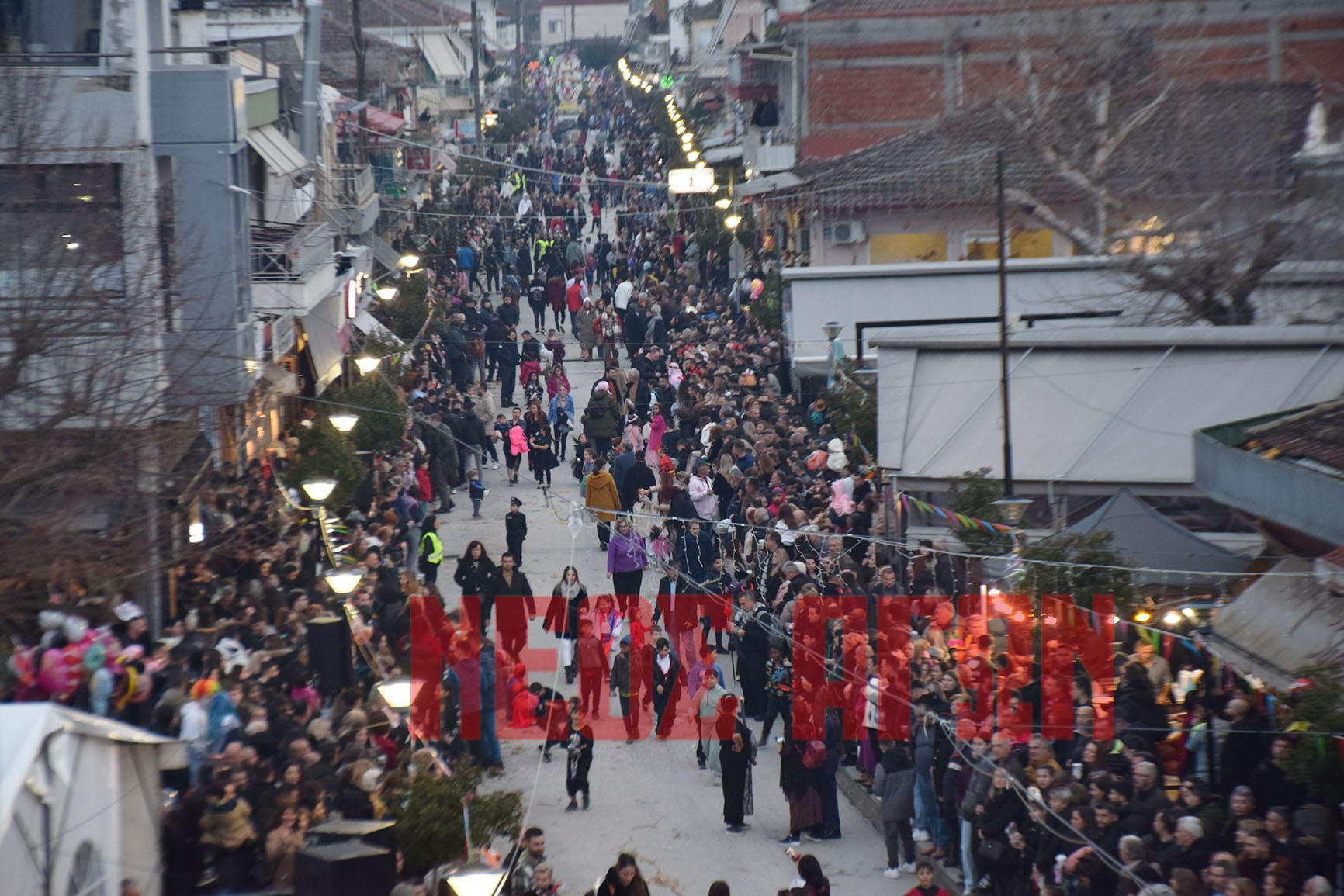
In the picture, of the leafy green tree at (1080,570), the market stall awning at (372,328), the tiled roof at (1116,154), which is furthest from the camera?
the market stall awning at (372,328)

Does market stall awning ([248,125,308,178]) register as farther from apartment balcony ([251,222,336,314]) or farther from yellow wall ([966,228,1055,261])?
yellow wall ([966,228,1055,261])

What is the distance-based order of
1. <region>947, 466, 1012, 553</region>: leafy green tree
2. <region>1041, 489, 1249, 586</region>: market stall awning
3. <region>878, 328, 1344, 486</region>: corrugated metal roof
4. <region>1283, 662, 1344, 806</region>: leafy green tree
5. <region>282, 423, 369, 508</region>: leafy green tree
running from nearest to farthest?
<region>1283, 662, 1344, 806</region>: leafy green tree
<region>1041, 489, 1249, 586</region>: market stall awning
<region>947, 466, 1012, 553</region>: leafy green tree
<region>878, 328, 1344, 486</region>: corrugated metal roof
<region>282, 423, 369, 508</region>: leafy green tree

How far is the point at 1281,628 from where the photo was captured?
36.9 feet

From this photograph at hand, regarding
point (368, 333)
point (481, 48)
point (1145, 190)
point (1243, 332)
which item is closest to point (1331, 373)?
point (1243, 332)

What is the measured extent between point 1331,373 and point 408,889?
39.7 ft

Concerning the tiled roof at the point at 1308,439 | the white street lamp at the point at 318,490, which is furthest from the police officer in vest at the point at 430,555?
the tiled roof at the point at 1308,439

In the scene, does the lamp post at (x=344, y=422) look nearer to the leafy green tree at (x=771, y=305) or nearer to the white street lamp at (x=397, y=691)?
the white street lamp at (x=397, y=691)

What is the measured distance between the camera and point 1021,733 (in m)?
11.7

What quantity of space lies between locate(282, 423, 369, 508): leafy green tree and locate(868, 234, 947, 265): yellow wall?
46.9 ft

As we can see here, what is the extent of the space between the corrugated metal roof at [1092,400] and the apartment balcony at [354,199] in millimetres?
14491

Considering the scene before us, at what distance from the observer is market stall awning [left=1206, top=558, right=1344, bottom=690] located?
10719 millimetres

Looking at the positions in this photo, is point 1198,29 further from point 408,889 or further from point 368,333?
point 408,889

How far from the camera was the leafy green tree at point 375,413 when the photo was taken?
21.9 m

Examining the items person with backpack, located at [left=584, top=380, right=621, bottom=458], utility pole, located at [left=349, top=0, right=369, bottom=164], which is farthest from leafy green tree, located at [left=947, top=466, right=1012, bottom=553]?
utility pole, located at [left=349, top=0, right=369, bottom=164]
